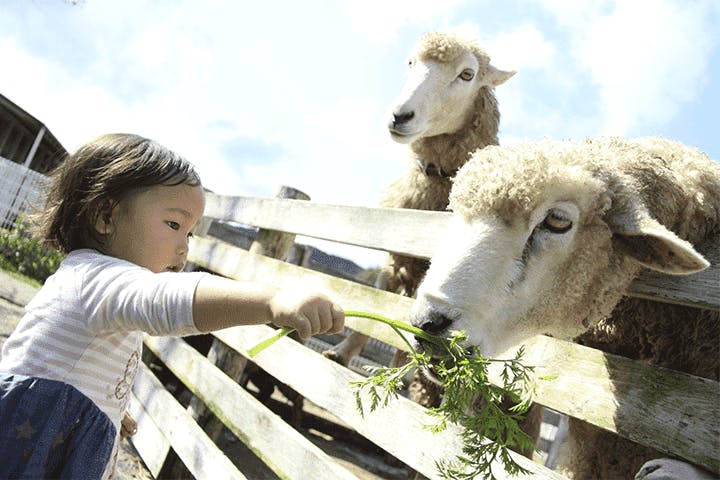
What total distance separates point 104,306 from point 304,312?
57cm

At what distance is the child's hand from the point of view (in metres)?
1.17

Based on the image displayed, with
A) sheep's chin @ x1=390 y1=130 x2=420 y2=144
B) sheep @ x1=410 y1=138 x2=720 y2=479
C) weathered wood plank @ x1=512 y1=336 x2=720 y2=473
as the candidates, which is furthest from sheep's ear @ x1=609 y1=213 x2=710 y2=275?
sheep's chin @ x1=390 y1=130 x2=420 y2=144

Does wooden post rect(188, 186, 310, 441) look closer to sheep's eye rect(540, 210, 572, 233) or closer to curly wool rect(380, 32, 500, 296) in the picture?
curly wool rect(380, 32, 500, 296)

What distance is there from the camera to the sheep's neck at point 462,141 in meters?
4.11

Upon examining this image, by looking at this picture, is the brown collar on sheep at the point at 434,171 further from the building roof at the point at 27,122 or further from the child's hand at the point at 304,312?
the building roof at the point at 27,122

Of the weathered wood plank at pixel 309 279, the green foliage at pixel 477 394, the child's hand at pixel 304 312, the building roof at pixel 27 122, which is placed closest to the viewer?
the child's hand at pixel 304 312

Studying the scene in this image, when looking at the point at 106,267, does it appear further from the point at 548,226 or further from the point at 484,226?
the point at 548,226

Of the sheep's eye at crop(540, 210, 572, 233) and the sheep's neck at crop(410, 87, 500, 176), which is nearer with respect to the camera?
the sheep's eye at crop(540, 210, 572, 233)

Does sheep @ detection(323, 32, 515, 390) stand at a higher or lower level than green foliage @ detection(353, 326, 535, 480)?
higher

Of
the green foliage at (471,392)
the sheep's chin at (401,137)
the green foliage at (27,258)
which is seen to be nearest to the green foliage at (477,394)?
the green foliage at (471,392)

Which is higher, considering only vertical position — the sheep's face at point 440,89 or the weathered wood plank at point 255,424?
the sheep's face at point 440,89

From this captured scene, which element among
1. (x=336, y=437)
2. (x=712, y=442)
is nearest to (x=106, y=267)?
(x=712, y=442)

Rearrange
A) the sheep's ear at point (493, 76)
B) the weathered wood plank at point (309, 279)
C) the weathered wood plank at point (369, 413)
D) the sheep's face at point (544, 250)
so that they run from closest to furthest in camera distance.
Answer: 1. the sheep's face at point (544, 250)
2. the weathered wood plank at point (369, 413)
3. the weathered wood plank at point (309, 279)
4. the sheep's ear at point (493, 76)

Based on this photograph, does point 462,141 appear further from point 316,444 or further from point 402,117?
point 316,444
